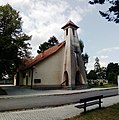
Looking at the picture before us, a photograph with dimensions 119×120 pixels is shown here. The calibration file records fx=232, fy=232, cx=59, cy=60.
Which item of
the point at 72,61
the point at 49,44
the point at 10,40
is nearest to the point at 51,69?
the point at 72,61

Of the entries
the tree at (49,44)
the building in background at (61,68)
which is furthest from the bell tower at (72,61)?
the tree at (49,44)

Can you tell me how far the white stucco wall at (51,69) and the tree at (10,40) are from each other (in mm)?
6180

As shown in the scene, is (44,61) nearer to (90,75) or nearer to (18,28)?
(18,28)

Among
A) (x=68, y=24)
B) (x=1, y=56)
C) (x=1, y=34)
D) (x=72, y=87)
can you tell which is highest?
(x=68, y=24)

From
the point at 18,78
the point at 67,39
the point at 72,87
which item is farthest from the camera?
the point at 18,78

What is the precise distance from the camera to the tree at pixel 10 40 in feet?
91.1

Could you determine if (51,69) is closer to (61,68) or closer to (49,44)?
(61,68)

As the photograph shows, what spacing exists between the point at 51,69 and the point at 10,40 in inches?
480

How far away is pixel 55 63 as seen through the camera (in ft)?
130

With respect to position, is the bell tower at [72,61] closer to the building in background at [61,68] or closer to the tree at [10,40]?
the building in background at [61,68]

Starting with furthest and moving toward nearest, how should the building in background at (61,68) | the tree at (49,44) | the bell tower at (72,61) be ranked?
the tree at (49,44)
the bell tower at (72,61)
the building in background at (61,68)

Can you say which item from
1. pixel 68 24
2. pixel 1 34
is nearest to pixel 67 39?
pixel 68 24

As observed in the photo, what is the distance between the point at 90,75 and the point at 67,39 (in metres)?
31.6

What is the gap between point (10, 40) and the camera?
28.6 m
